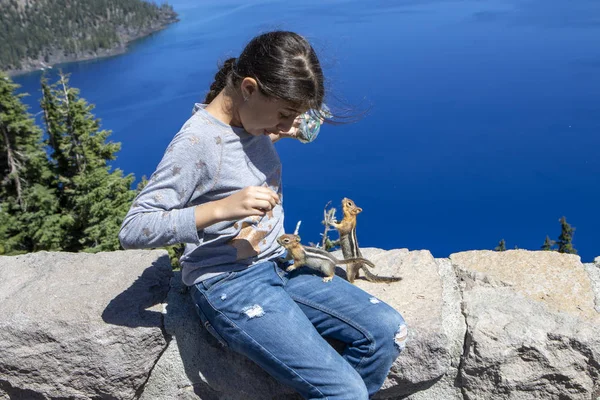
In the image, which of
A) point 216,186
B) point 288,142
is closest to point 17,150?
point 288,142

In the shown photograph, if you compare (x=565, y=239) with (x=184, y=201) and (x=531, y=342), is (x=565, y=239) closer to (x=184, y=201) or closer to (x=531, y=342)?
(x=531, y=342)

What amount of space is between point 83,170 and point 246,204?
1577cm

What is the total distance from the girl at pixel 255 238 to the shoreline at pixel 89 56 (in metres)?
37.4

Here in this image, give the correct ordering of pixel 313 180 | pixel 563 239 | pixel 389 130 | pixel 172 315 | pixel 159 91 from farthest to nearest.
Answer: pixel 159 91 → pixel 389 130 → pixel 313 180 → pixel 563 239 → pixel 172 315

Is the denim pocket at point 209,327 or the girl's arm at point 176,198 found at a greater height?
the girl's arm at point 176,198

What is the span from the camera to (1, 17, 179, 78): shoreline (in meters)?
37.1

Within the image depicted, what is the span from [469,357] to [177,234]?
4.57 feet

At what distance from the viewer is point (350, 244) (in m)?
2.73

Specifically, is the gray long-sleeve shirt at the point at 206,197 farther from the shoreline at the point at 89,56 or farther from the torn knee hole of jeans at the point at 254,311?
the shoreline at the point at 89,56

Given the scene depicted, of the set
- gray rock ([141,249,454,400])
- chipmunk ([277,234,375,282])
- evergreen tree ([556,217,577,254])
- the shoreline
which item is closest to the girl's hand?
chipmunk ([277,234,375,282])

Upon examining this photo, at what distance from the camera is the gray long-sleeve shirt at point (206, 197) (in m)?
2.05

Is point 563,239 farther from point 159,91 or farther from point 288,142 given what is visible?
point 159,91

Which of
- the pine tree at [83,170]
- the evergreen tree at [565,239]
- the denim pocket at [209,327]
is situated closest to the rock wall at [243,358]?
the denim pocket at [209,327]

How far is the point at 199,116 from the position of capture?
233cm
